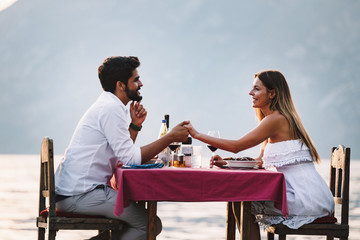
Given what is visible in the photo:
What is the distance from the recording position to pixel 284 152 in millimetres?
2725

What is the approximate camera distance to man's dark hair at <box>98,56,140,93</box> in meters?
2.79

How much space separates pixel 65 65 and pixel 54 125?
13.5m

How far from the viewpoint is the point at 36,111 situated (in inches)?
1833

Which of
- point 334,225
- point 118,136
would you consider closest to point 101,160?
point 118,136

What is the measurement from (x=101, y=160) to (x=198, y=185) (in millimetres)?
532

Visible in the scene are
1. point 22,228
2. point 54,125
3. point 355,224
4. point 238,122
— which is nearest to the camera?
point 22,228

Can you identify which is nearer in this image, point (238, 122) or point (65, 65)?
point (65, 65)

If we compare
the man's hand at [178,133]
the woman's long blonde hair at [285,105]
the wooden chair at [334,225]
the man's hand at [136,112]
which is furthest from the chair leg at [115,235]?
the woman's long blonde hair at [285,105]

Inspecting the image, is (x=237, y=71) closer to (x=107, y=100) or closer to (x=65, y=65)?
(x=65, y=65)

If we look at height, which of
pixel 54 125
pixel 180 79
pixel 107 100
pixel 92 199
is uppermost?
pixel 180 79

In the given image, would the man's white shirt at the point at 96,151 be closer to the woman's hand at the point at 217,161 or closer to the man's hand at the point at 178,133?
the man's hand at the point at 178,133

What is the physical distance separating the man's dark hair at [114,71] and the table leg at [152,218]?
2.41 feet

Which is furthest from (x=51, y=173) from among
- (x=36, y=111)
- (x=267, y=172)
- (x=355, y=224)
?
(x=36, y=111)

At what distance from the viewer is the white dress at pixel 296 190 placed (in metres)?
2.58
